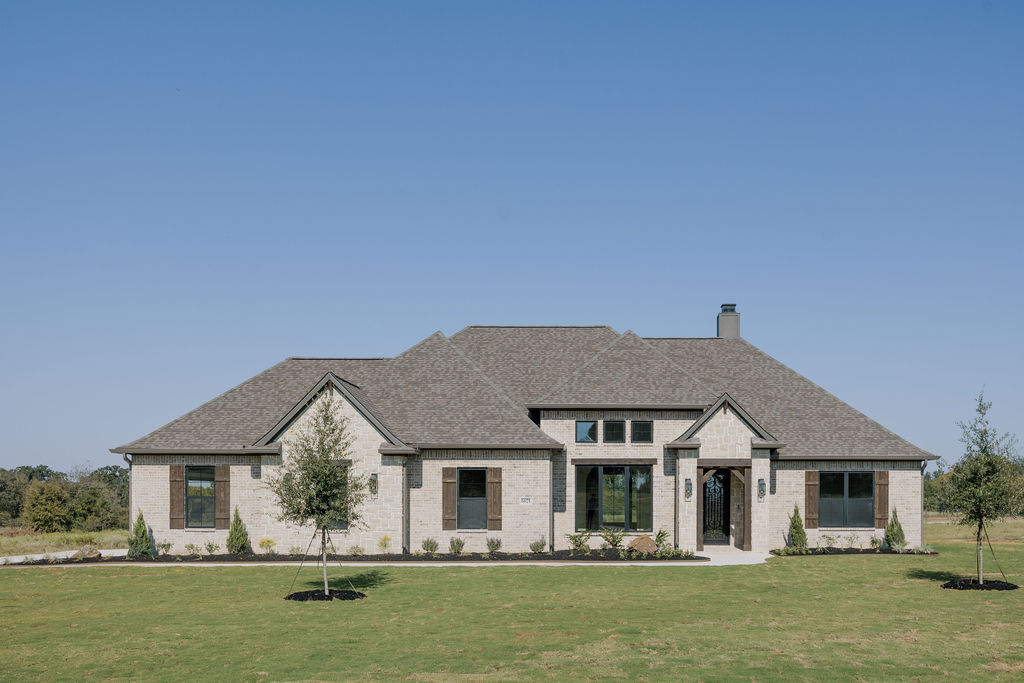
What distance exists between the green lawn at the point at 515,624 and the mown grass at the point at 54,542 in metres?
7.30

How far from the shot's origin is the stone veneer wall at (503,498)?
2983 centimetres

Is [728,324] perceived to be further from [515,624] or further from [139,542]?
[139,542]

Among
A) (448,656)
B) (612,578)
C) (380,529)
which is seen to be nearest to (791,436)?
(612,578)

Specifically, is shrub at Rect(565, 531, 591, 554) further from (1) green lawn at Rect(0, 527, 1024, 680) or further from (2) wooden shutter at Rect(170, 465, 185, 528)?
(2) wooden shutter at Rect(170, 465, 185, 528)

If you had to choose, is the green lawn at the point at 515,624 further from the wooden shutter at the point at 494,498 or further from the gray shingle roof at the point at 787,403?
the gray shingle roof at the point at 787,403

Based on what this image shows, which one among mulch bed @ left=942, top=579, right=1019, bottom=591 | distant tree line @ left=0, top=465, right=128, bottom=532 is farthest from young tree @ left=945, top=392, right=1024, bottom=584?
distant tree line @ left=0, top=465, right=128, bottom=532

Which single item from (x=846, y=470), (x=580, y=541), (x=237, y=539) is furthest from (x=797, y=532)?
(x=237, y=539)

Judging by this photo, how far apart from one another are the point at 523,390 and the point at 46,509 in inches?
998

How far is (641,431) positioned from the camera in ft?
103

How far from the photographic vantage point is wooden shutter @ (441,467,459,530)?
29828 millimetres

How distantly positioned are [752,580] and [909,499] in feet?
36.8

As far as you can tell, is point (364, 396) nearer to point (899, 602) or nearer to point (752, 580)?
point (752, 580)

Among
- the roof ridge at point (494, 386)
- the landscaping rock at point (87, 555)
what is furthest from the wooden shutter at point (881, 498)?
the landscaping rock at point (87, 555)

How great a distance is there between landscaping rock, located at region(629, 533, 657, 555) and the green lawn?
9.97ft
